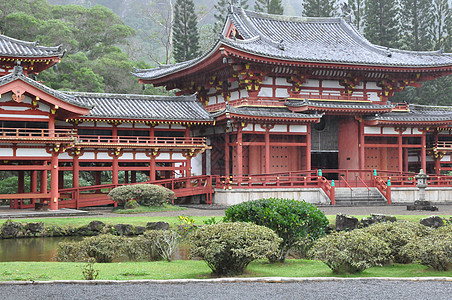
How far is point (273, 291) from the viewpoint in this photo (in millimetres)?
11953

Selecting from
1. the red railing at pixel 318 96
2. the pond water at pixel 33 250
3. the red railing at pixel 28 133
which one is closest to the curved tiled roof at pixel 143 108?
the red railing at pixel 28 133

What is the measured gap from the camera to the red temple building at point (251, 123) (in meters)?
32.8

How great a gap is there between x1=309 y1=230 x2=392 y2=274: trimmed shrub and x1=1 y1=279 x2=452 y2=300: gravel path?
1085 millimetres

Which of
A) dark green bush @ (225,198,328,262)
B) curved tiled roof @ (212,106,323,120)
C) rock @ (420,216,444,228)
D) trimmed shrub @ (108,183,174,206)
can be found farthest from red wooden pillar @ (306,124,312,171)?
dark green bush @ (225,198,328,262)

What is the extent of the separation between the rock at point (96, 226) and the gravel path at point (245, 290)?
35.2ft

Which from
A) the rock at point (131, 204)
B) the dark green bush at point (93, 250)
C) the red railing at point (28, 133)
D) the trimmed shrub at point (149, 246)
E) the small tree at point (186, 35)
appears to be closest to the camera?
the dark green bush at point (93, 250)

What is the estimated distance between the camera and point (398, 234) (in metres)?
15.8

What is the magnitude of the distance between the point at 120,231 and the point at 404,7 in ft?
179

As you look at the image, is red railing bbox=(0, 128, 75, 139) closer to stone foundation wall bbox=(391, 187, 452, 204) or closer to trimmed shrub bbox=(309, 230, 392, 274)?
trimmed shrub bbox=(309, 230, 392, 274)

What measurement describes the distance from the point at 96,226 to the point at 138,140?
12353 mm

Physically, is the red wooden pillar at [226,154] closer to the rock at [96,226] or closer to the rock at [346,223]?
the rock at [96,226]

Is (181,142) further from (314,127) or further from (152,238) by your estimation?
(152,238)

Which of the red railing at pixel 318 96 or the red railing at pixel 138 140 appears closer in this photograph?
the red railing at pixel 138 140

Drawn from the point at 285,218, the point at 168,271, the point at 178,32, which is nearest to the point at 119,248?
the point at 168,271
